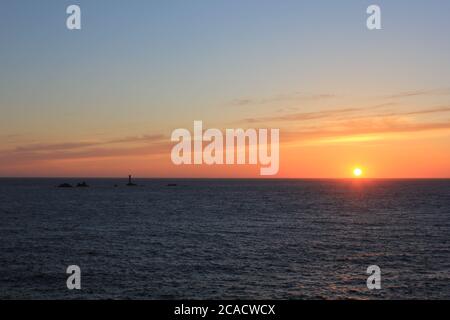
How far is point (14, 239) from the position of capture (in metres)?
62.8

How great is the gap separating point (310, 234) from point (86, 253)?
3289cm

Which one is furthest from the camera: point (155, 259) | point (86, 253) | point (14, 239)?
point (14, 239)

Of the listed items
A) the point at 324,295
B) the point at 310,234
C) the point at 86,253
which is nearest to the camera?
the point at 324,295

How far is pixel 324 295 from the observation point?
116 feet

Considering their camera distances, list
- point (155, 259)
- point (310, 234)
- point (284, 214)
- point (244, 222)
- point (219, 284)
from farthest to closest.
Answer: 1. point (284, 214)
2. point (244, 222)
3. point (310, 234)
4. point (155, 259)
5. point (219, 284)

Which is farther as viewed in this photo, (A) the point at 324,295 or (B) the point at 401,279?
(B) the point at 401,279

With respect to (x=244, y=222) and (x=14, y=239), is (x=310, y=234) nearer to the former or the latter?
(x=244, y=222)

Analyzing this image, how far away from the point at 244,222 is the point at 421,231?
30.3 m

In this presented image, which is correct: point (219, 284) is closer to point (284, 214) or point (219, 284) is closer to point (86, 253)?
point (86, 253)
